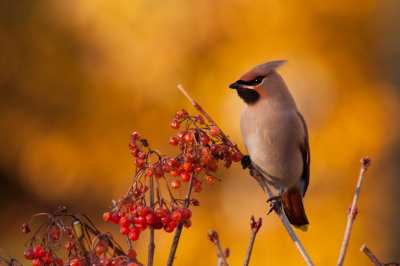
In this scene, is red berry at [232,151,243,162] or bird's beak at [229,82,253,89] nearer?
red berry at [232,151,243,162]

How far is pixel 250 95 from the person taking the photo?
1234mm

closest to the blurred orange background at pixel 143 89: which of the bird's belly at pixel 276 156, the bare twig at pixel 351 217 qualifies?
the bird's belly at pixel 276 156

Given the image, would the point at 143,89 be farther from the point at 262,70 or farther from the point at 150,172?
the point at 150,172

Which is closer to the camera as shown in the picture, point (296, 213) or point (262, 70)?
point (262, 70)

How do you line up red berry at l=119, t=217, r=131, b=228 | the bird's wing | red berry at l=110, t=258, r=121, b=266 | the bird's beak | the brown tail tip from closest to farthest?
red berry at l=110, t=258, r=121, b=266 → red berry at l=119, t=217, r=131, b=228 → the bird's beak → the bird's wing → the brown tail tip

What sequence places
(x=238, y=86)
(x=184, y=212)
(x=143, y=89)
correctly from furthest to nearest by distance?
(x=143, y=89) → (x=238, y=86) → (x=184, y=212)

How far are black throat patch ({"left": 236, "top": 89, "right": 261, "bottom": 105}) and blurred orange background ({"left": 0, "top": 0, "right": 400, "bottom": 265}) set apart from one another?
1.01m

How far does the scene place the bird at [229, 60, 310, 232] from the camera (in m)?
1.20

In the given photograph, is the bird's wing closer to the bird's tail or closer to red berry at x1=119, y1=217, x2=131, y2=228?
the bird's tail

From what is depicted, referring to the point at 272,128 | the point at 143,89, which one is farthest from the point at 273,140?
the point at 143,89

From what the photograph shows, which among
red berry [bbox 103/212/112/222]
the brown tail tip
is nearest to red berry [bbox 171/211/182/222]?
red berry [bbox 103/212/112/222]

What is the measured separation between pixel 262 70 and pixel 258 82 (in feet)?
0.15

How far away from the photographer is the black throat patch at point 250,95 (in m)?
1.22

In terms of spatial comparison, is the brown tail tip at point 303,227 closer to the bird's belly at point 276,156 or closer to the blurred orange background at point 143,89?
the bird's belly at point 276,156
